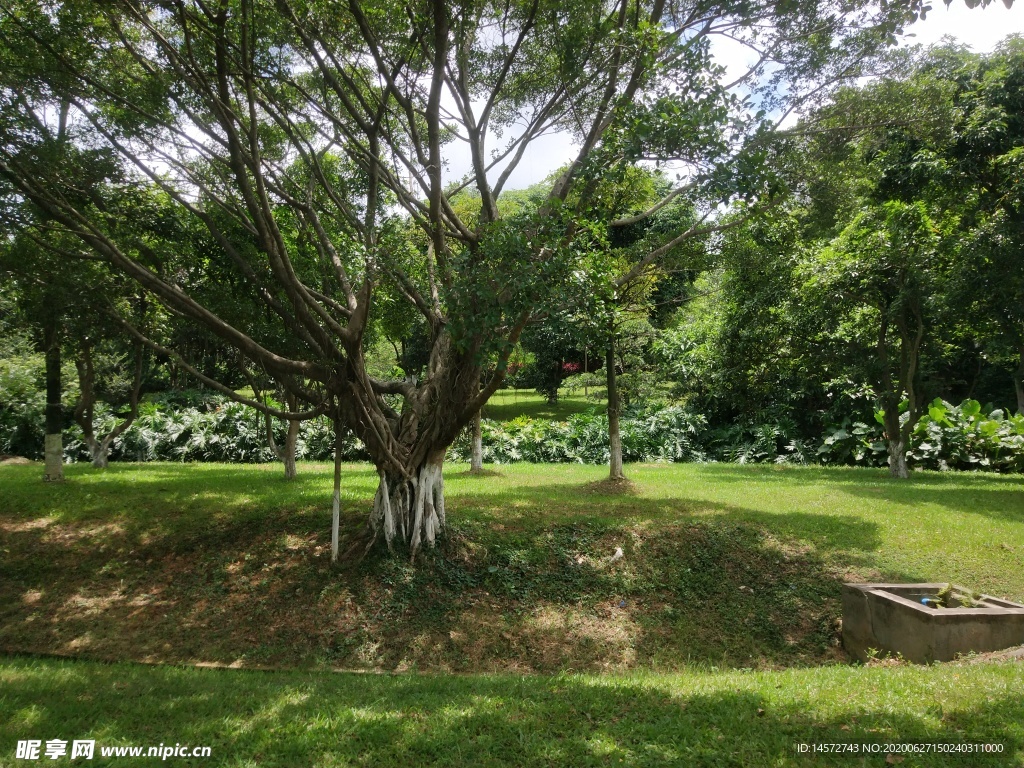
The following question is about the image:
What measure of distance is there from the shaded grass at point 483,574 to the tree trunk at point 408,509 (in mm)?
302

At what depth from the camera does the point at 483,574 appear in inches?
328

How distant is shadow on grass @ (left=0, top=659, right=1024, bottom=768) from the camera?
12.8 ft

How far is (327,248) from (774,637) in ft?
22.4

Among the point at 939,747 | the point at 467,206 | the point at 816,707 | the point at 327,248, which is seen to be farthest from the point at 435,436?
the point at 467,206

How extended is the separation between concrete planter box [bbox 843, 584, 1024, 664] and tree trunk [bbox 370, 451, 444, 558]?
4806mm

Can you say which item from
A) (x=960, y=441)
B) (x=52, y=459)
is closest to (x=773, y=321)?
(x=960, y=441)

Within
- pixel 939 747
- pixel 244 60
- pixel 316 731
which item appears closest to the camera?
pixel 939 747

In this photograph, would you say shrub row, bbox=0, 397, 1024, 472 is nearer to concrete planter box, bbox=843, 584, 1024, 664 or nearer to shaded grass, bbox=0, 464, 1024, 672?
shaded grass, bbox=0, 464, 1024, 672

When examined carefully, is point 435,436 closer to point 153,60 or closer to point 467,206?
point 153,60

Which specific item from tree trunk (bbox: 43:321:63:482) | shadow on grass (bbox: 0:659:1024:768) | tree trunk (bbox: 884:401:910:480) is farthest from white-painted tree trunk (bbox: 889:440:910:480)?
tree trunk (bbox: 43:321:63:482)

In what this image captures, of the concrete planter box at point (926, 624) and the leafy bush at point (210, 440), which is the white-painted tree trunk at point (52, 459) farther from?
the concrete planter box at point (926, 624)

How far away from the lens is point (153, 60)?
8773 mm

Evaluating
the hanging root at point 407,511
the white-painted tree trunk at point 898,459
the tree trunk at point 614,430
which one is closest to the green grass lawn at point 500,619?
the hanging root at point 407,511

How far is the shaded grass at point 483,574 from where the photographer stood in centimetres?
707
